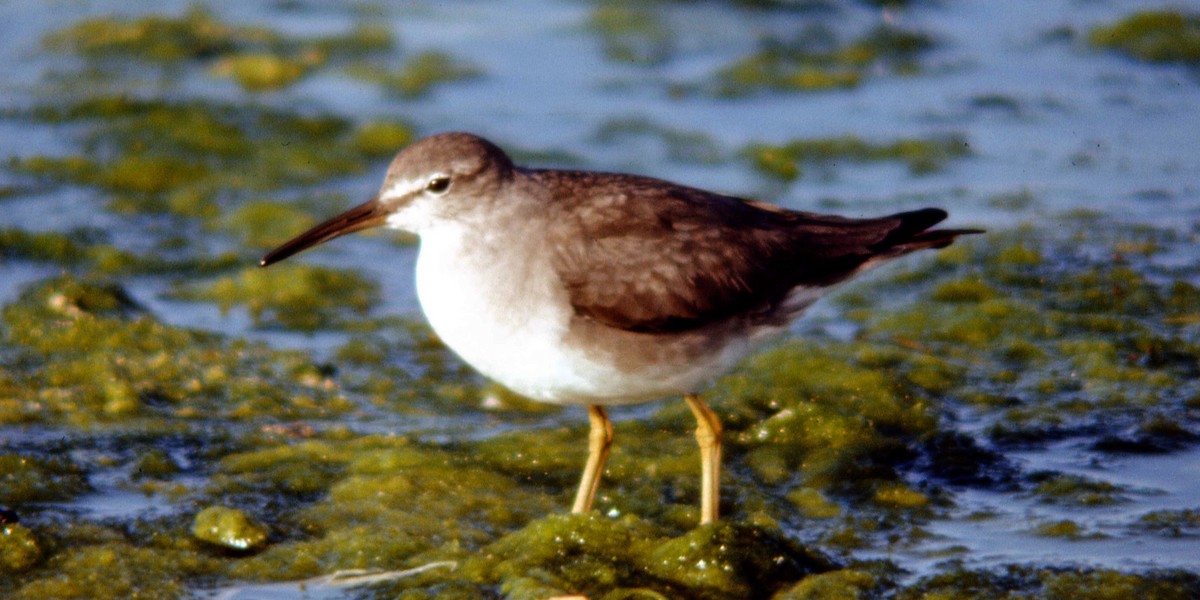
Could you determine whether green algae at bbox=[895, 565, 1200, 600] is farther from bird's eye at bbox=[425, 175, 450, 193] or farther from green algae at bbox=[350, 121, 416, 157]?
green algae at bbox=[350, 121, 416, 157]

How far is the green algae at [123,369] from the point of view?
5.52m

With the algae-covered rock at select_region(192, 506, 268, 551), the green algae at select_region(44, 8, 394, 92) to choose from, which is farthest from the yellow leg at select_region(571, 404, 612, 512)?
the green algae at select_region(44, 8, 394, 92)

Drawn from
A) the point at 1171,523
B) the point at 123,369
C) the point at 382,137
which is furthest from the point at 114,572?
the point at 382,137

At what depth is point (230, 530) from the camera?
4535 millimetres

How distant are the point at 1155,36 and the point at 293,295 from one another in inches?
234

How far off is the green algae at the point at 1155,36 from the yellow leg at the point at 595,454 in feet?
19.4

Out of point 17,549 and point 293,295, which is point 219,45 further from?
point 17,549

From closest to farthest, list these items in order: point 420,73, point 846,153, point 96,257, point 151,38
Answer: point 96,257
point 846,153
point 420,73
point 151,38

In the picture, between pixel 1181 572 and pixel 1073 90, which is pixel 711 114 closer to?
pixel 1073 90

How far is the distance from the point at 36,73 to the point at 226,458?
4892 millimetres

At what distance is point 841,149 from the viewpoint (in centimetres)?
838

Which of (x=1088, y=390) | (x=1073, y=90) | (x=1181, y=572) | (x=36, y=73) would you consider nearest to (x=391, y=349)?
(x=1088, y=390)

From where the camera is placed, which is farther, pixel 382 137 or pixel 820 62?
pixel 820 62

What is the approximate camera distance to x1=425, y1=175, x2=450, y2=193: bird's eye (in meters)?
4.52
